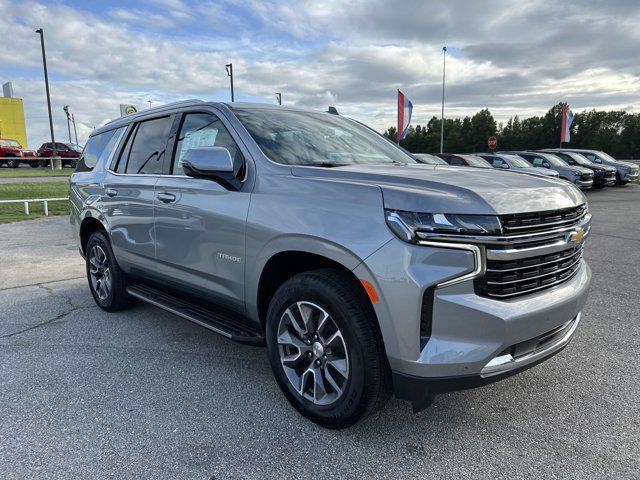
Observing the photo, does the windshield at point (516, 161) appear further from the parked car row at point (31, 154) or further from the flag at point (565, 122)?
the parked car row at point (31, 154)

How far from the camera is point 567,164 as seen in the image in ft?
70.5

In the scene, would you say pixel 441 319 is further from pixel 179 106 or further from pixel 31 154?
pixel 31 154

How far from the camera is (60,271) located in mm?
6812

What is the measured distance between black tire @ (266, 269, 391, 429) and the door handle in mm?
1393

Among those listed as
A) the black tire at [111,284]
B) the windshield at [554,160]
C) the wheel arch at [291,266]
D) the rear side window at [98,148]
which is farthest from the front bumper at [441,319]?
the windshield at [554,160]

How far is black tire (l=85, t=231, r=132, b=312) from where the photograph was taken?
4660mm

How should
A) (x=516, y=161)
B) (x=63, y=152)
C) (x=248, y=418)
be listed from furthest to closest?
(x=63, y=152) → (x=516, y=161) → (x=248, y=418)

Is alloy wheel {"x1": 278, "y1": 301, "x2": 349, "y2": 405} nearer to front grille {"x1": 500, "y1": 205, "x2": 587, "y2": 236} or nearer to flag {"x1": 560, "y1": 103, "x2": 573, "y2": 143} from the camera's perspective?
front grille {"x1": 500, "y1": 205, "x2": 587, "y2": 236}

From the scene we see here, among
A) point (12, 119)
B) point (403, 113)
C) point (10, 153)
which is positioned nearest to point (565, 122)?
point (403, 113)

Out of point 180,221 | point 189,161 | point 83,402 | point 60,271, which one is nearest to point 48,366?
point 83,402

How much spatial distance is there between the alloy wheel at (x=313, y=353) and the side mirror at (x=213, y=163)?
0.95 metres

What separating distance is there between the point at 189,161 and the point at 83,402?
167cm

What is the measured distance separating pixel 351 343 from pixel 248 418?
2.94 ft

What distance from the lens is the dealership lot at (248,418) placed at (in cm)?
243
